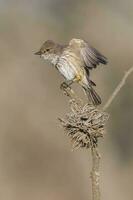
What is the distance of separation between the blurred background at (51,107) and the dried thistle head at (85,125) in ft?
22.2

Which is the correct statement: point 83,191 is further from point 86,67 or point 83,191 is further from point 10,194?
point 86,67

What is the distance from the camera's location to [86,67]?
4.73 meters

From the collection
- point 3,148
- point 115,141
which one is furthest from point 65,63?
point 115,141

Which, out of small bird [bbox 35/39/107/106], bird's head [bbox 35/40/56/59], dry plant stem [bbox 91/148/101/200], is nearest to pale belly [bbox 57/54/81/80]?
small bird [bbox 35/39/107/106]

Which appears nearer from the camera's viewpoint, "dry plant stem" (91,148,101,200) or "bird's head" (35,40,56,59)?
"dry plant stem" (91,148,101,200)

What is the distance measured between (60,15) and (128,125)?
596 centimetres

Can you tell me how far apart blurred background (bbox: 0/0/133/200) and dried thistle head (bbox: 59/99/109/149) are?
267 inches

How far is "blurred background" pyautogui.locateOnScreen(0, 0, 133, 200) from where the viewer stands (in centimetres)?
1277

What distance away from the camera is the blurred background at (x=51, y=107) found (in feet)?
41.9

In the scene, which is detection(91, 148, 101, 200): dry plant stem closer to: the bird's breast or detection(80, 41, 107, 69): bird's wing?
detection(80, 41, 107, 69): bird's wing

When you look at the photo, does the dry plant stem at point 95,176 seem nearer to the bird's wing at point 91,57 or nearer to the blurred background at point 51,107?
the bird's wing at point 91,57

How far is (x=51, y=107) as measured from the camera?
14.9 m

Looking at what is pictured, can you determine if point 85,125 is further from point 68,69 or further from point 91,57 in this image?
point 68,69

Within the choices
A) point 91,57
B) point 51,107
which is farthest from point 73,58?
point 51,107
